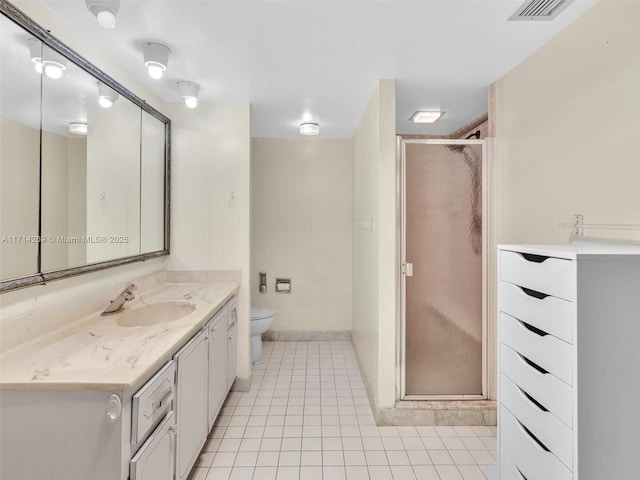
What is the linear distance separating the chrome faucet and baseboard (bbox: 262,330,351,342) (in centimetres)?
220

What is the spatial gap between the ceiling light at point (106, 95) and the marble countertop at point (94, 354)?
1202 millimetres

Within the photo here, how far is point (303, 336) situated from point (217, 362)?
6.39 feet

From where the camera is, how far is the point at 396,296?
2.35 m

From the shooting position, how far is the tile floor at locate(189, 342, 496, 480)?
1.84 metres

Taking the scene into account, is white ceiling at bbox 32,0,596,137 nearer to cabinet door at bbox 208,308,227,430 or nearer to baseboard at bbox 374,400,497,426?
cabinet door at bbox 208,308,227,430

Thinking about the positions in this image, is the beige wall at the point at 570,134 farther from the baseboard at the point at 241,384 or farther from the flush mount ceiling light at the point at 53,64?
the flush mount ceiling light at the point at 53,64

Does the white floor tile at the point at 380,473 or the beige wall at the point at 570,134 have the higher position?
the beige wall at the point at 570,134

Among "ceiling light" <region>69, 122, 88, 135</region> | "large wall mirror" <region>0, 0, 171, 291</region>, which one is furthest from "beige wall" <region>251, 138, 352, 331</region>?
"ceiling light" <region>69, 122, 88, 135</region>

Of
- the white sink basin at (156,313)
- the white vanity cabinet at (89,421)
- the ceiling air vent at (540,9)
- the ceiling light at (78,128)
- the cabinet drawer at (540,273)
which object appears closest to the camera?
the white vanity cabinet at (89,421)

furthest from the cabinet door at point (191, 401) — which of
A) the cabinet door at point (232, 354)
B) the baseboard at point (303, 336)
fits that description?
the baseboard at point (303, 336)

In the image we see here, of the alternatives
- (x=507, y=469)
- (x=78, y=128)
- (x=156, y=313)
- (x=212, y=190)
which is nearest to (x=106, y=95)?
(x=78, y=128)

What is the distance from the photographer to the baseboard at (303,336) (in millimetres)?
3946

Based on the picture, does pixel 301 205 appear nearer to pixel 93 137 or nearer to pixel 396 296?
pixel 396 296

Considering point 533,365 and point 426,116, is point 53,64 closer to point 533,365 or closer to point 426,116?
point 533,365
